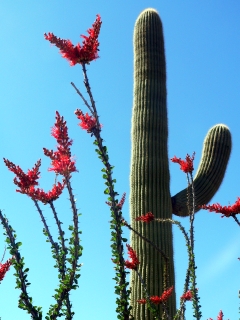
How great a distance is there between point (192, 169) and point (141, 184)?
2693 mm

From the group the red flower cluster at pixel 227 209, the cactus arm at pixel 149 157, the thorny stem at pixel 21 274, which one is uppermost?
the cactus arm at pixel 149 157

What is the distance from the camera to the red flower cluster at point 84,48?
3240 mm

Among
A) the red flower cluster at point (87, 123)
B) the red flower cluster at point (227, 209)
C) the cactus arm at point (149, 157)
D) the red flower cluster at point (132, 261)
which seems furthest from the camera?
the cactus arm at point (149, 157)

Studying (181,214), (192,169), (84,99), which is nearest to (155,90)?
(181,214)

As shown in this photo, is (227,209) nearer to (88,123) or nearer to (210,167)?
(88,123)

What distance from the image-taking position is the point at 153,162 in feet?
24.1

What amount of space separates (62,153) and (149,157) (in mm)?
4291

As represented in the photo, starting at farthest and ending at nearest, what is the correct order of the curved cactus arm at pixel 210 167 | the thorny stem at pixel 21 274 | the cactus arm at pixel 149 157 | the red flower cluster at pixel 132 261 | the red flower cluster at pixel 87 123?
the curved cactus arm at pixel 210 167 < the cactus arm at pixel 149 157 < the red flower cluster at pixel 132 261 < the red flower cluster at pixel 87 123 < the thorny stem at pixel 21 274

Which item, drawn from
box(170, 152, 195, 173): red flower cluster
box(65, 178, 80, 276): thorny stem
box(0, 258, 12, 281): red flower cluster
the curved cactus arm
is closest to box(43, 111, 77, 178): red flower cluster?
box(65, 178, 80, 276): thorny stem

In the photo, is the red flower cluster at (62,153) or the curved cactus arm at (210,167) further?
the curved cactus arm at (210,167)

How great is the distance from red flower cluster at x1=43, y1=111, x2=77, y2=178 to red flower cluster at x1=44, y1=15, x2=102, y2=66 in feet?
1.33

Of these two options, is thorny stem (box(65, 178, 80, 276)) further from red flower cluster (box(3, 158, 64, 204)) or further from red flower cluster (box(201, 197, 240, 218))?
red flower cluster (box(201, 197, 240, 218))

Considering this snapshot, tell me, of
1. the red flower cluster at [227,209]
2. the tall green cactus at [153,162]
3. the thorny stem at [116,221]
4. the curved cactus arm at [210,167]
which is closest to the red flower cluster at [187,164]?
the red flower cluster at [227,209]

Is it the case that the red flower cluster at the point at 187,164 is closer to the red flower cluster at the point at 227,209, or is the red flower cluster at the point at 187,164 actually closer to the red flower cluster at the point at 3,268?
the red flower cluster at the point at 227,209
